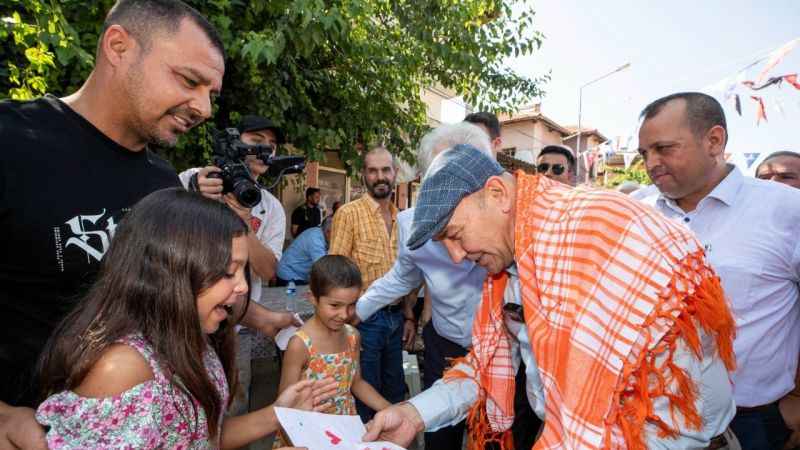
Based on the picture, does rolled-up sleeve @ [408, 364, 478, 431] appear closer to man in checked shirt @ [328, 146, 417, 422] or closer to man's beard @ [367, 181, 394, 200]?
man in checked shirt @ [328, 146, 417, 422]

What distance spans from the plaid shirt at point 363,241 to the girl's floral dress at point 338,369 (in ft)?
3.35

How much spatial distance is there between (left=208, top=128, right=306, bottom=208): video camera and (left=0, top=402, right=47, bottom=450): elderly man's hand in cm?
116

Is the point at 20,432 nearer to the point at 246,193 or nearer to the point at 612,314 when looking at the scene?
the point at 246,193

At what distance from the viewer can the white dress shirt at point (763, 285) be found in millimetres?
1976

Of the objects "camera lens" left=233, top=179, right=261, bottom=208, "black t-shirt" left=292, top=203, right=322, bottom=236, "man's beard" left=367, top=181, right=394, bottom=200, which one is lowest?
"black t-shirt" left=292, top=203, right=322, bottom=236

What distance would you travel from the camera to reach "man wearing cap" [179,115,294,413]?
2.13 meters

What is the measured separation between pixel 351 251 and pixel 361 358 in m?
0.87

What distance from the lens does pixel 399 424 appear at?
1.87 metres

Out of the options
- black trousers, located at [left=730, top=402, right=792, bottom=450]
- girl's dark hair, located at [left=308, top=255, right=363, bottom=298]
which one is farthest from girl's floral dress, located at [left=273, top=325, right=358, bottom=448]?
black trousers, located at [left=730, top=402, right=792, bottom=450]

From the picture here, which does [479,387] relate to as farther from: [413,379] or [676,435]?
[413,379]

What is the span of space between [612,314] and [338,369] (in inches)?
Answer: 69.8

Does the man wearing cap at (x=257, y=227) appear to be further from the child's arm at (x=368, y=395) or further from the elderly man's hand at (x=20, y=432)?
the elderly man's hand at (x=20, y=432)

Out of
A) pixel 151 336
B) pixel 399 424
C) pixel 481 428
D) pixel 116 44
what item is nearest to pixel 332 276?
pixel 399 424

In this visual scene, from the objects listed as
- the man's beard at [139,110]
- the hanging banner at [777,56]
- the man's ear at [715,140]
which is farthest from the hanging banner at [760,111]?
the man's beard at [139,110]
